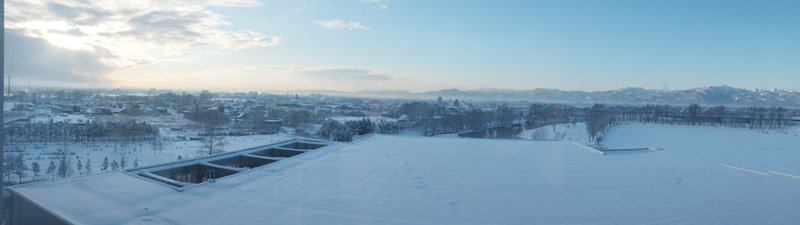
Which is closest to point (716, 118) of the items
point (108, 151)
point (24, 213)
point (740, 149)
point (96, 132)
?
point (740, 149)

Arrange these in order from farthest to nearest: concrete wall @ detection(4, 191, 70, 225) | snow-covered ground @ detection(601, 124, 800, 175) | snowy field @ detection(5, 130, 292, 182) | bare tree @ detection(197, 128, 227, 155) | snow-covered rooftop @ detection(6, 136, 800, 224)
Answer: snow-covered ground @ detection(601, 124, 800, 175) < snowy field @ detection(5, 130, 292, 182) < bare tree @ detection(197, 128, 227, 155) < snow-covered rooftop @ detection(6, 136, 800, 224) < concrete wall @ detection(4, 191, 70, 225)

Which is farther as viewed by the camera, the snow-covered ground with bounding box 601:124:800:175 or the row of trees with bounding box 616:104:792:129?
the row of trees with bounding box 616:104:792:129

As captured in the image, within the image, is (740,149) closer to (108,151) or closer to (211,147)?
(211,147)

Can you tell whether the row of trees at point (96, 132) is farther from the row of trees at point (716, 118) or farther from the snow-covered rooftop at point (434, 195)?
the row of trees at point (716, 118)

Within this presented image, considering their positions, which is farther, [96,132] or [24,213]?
[96,132]

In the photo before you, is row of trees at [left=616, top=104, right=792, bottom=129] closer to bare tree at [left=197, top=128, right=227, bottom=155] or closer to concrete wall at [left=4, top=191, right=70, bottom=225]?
bare tree at [left=197, top=128, right=227, bottom=155]

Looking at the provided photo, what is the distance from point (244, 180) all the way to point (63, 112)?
16.8 metres

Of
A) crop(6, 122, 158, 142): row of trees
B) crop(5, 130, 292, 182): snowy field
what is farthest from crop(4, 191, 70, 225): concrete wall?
crop(6, 122, 158, 142): row of trees

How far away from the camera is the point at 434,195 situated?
13.5 feet

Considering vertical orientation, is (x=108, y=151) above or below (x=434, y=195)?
below

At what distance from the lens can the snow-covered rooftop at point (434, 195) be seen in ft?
10.8

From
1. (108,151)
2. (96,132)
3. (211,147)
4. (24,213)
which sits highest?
(24,213)

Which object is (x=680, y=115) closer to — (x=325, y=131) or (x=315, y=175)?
(x=325, y=131)

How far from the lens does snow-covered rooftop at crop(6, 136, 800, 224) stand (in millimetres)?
3299
